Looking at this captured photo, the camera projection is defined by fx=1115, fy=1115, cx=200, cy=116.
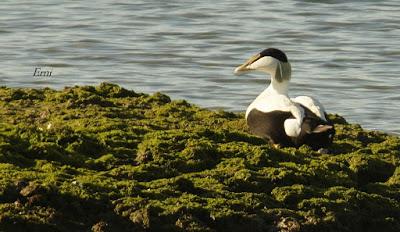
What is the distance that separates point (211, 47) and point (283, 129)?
8.39 m

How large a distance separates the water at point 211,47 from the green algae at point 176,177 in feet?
15.1

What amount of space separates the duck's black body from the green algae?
133 millimetres

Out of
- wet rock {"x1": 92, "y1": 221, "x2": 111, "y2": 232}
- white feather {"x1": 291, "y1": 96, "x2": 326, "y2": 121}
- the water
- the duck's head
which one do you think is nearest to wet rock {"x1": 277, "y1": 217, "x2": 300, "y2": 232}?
wet rock {"x1": 92, "y1": 221, "x2": 111, "y2": 232}

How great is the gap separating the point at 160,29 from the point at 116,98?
28.4 ft

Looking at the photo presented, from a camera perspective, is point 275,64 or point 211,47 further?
point 211,47

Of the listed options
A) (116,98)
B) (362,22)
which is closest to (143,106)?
(116,98)

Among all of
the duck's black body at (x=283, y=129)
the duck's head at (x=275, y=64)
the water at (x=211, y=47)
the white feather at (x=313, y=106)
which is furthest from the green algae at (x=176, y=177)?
the water at (x=211, y=47)

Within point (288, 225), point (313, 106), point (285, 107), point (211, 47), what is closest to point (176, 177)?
point (288, 225)

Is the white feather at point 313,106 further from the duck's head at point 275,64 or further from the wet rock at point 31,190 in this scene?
the wet rock at point 31,190

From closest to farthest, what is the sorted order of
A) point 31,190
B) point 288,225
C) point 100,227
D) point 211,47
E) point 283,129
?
point 100,227 < point 31,190 < point 288,225 < point 283,129 < point 211,47

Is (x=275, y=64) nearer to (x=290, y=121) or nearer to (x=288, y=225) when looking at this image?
(x=290, y=121)

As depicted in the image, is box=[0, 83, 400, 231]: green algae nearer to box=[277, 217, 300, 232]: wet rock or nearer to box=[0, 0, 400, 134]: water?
box=[277, 217, 300, 232]: wet rock

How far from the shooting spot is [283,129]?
8.56 m

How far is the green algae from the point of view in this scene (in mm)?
6445
